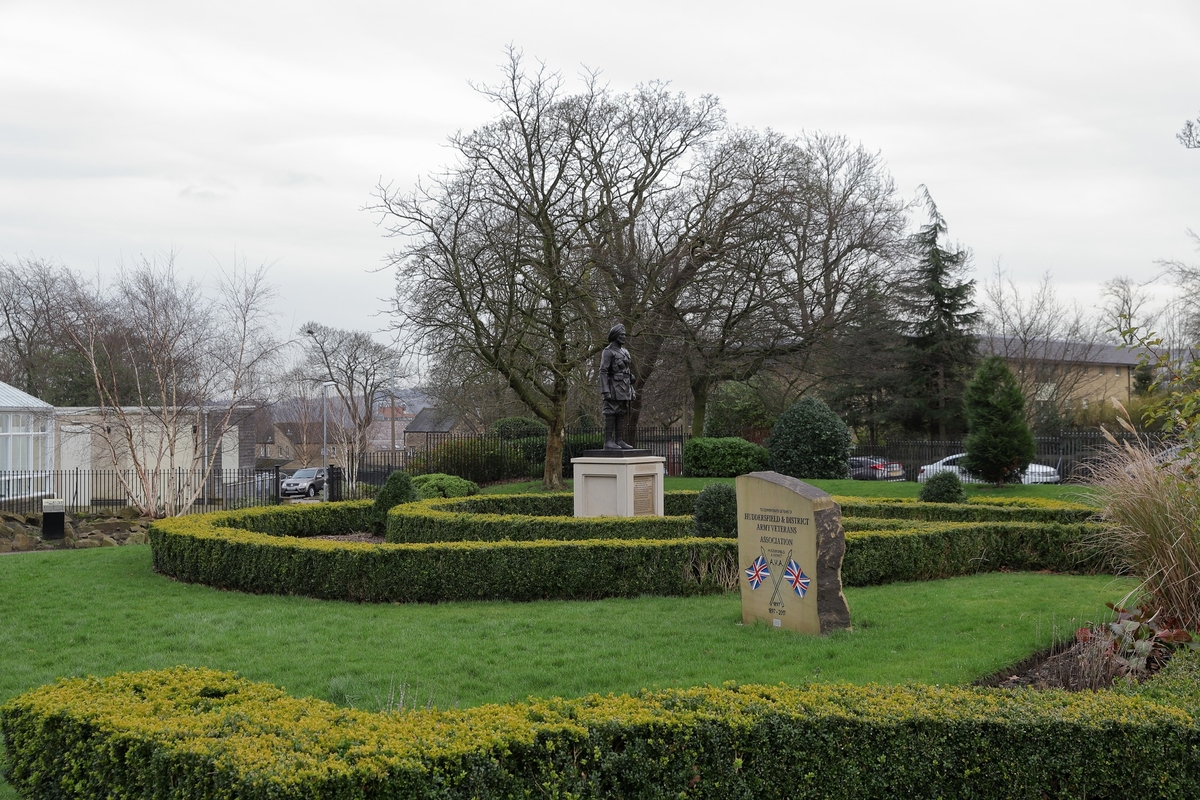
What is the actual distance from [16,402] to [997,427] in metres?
27.6

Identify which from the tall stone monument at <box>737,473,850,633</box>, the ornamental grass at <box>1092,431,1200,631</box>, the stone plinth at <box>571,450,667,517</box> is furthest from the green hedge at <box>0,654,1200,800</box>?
the stone plinth at <box>571,450,667,517</box>

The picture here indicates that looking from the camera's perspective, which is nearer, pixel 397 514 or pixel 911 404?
pixel 397 514

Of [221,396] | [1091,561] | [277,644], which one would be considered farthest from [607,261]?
[277,644]

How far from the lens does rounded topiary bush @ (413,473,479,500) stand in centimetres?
2133

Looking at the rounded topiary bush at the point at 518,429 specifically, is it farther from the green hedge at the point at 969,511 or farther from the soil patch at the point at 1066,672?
the soil patch at the point at 1066,672

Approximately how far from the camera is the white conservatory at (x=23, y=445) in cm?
2516

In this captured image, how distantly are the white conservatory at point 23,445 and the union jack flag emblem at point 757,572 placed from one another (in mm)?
23803

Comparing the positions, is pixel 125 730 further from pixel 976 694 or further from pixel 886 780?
pixel 976 694

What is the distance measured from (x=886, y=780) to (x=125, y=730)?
12.0 ft

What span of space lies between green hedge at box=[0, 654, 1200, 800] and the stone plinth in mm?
9727

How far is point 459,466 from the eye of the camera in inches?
1071

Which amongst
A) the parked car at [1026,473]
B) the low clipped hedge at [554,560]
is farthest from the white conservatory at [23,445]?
the parked car at [1026,473]

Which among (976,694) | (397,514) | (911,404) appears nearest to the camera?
(976,694)

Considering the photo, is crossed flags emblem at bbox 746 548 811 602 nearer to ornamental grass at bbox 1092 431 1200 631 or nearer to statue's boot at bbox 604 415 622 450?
ornamental grass at bbox 1092 431 1200 631
